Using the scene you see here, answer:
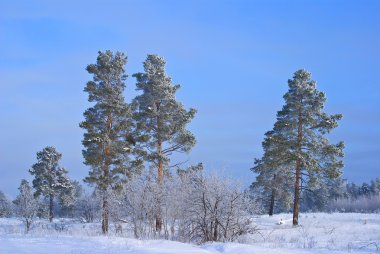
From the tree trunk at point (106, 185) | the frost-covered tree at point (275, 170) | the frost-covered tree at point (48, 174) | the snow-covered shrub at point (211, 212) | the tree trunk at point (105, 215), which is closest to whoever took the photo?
the snow-covered shrub at point (211, 212)

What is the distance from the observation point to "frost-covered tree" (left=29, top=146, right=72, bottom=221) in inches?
2309

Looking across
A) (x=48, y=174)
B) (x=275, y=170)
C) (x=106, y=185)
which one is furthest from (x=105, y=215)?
(x=48, y=174)

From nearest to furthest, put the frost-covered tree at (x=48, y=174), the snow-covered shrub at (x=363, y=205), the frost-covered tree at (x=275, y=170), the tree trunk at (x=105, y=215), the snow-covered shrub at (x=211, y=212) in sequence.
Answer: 1. the snow-covered shrub at (x=211, y=212)
2. the tree trunk at (x=105, y=215)
3. the frost-covered tree at (x=275, y=170)
4. the frost-covered tree at (x=48, y=174)
5. the snow-covered shrub at (x=363, y=205)

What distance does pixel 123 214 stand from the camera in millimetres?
27000

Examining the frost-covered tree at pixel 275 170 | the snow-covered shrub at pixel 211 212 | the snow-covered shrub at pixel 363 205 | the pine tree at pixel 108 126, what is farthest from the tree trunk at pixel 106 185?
the snow-covered shrub at pixel 363 205

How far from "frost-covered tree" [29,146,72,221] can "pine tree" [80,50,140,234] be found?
27.2 metres

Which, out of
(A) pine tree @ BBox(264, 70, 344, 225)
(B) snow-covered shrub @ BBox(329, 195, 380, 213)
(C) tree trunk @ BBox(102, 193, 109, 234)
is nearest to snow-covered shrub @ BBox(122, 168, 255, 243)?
(C) tree trunk @ BBox(102, 193, 109, 234)

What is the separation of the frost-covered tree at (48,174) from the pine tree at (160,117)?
2814 centimetres

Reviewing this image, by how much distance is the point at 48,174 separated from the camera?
59.2m

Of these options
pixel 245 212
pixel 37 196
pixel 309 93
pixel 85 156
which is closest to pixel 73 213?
pixel 37 196

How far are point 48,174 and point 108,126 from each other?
1127 inches

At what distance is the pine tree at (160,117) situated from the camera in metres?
33.5

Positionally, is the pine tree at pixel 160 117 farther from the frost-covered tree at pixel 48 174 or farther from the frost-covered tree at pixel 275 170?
the frost-covered tree at pixel 48 174

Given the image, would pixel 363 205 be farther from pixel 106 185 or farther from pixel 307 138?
pixel 106 185
